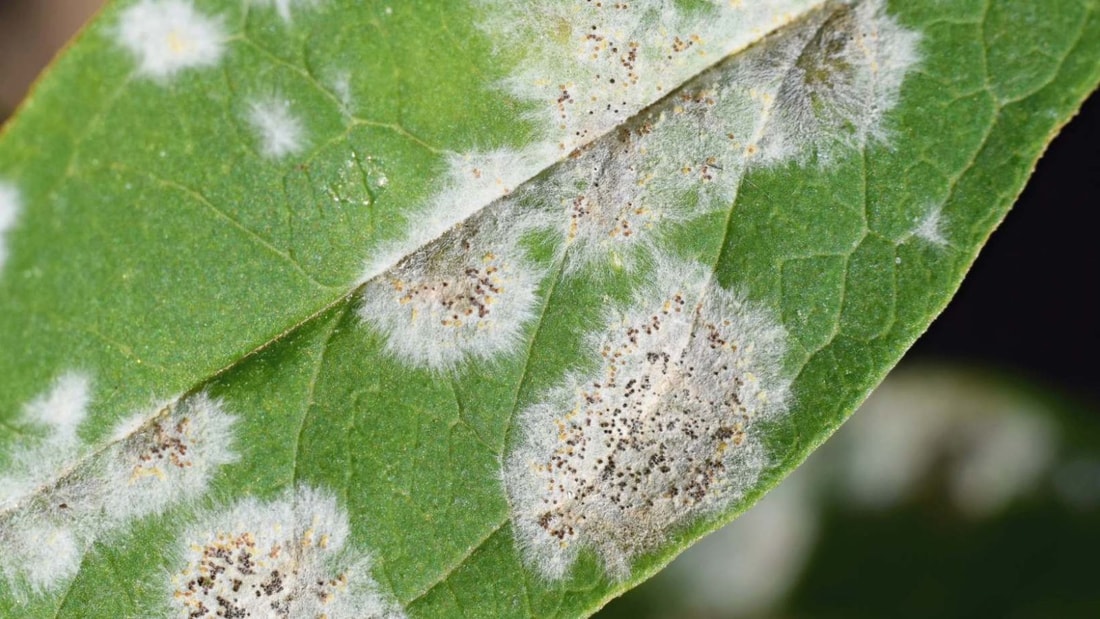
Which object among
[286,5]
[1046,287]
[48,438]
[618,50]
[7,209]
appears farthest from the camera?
[1046,287]

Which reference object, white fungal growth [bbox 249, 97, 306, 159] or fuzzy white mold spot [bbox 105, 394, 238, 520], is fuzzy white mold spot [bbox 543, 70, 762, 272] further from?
fuzzy white mold spot [bbox 105, 394, 238, 520]

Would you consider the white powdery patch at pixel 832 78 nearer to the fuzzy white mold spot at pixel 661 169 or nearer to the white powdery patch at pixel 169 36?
the fuzzy white mold spot at pixel 661 169

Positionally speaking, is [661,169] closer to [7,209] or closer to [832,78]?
[832,78]

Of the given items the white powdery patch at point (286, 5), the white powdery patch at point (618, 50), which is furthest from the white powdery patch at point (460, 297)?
the white powdery patch at point (286, 5)

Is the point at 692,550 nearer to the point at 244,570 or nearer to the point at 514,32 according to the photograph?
the point at 244,570

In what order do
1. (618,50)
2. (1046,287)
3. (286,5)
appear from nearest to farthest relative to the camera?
(286,5), (618,50), (1046,287)

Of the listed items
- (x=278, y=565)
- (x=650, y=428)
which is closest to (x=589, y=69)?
(x=650, y=428)
